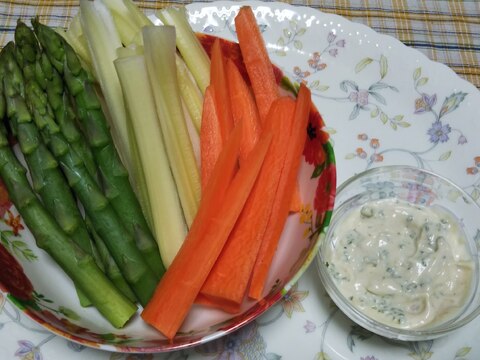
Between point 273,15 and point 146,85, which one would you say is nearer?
point 146,85

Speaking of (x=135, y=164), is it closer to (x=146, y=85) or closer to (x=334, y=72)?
(x=146, y=85)

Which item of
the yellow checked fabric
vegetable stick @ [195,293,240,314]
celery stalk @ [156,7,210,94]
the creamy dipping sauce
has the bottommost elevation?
the creamy dipping sauce

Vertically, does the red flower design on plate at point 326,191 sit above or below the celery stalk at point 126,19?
below

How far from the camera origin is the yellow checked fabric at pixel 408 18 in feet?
7.47

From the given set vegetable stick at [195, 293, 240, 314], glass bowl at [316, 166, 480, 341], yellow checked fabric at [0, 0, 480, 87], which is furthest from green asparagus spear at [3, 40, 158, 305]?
yellow checked fabric at [0, 0, 480, 87]

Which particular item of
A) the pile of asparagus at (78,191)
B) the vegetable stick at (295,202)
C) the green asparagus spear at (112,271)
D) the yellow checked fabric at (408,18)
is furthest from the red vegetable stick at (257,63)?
the yellow checked fabric at (408,18)

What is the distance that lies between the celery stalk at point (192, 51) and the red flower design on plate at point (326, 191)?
1.53 feet

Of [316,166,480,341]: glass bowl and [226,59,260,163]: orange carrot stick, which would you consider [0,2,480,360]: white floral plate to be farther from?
[226,59,260,163]: orange carrot stick

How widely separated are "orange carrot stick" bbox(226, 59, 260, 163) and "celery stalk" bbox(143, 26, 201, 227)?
0.15 meters

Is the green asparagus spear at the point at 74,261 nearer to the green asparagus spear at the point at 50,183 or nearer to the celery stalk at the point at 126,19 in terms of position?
the green asparagus spear at the point at 50,183

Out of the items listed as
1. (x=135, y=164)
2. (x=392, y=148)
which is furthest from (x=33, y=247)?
(x=392, y=148)

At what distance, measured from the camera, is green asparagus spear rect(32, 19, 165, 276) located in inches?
57.6

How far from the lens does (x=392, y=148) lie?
1.86m

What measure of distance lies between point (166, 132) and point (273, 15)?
0.86 m
